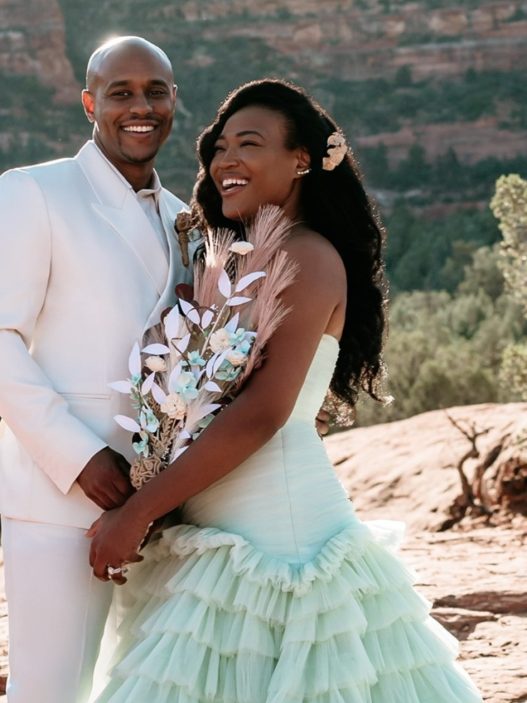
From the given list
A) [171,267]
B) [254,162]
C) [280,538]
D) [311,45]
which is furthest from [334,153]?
[311,45]

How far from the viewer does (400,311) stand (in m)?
24.5

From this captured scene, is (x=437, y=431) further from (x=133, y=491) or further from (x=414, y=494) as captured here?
(x=133, y=491)

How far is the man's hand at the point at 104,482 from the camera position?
2.77 meters

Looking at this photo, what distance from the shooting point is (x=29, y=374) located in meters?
2.79

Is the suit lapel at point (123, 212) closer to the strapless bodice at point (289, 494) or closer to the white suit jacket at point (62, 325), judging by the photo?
the white suit jacket at point (62, 325)

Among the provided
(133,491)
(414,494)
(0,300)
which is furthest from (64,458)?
(414,494)

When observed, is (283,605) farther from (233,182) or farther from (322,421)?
(233,182)

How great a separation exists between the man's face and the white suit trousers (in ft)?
3.09

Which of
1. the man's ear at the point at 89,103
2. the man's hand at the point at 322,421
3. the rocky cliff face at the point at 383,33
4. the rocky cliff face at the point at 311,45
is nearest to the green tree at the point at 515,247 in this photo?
the man's hand at the point at 322,421

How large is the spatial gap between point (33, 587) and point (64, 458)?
1.01 feet

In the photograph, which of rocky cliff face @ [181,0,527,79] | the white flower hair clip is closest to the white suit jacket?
the white flower hair clip

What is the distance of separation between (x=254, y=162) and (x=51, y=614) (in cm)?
114

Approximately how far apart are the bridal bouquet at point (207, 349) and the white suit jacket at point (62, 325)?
118 millimetres

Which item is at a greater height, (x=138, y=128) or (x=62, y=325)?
(x=138, y=128)
